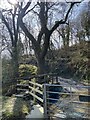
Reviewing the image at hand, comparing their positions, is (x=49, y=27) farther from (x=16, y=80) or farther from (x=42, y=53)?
(x=16, y=80)

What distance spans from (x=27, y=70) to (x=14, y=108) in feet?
1.86

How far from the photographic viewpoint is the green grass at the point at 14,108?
233 centimetres

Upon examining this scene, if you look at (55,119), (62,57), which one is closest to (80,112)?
(55,119)

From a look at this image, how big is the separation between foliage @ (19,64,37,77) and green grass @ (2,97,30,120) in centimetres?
35

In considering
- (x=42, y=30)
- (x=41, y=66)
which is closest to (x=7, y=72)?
(x=41, y=66)

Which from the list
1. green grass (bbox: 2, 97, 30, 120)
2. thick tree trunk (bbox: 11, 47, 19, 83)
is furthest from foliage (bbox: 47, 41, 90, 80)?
green grass (bbox: 2, 97, 30, 120)

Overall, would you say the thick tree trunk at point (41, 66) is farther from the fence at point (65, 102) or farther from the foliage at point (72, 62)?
the fence at point (65, 102)

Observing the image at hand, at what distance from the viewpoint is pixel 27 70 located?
2.84 metres

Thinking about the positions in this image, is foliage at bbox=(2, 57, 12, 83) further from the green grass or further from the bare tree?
the bare tree

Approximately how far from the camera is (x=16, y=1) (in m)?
2.73

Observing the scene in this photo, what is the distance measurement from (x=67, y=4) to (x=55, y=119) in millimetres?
1461

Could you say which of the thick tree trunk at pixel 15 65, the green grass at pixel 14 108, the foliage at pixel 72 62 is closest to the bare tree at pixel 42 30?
A: the foliage at pixel 72 62

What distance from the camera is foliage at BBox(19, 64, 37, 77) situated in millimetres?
2847

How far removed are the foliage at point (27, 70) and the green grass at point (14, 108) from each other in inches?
13.8
